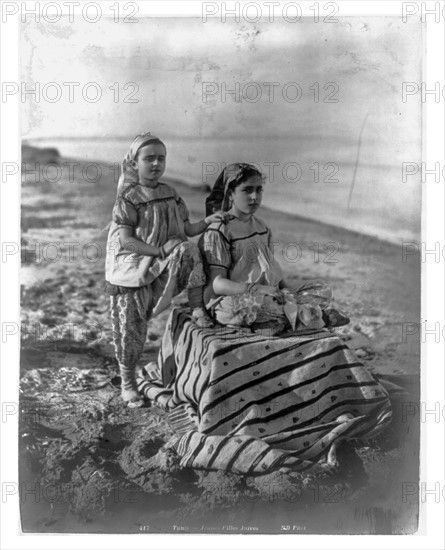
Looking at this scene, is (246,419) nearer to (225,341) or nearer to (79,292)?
(225,341)

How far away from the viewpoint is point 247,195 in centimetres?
589

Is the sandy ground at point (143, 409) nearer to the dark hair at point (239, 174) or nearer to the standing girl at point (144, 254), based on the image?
the standing girl at point (144, 254)

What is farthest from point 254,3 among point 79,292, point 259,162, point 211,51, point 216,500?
point 216,500

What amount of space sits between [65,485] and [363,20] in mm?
3315

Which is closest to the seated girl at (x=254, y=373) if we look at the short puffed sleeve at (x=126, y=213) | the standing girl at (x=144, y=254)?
the standing girl at (x=144, y=254)

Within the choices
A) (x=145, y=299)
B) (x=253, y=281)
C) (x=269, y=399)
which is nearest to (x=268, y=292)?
(x=253, y=281)

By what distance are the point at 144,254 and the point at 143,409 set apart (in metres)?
0.93

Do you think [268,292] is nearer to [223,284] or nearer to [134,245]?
[223,284]

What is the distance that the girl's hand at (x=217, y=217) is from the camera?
19.4 feet

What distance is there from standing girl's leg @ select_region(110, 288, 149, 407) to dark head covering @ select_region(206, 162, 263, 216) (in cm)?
66

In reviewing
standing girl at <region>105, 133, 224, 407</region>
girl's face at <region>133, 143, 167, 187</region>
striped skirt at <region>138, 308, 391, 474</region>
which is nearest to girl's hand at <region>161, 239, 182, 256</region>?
standing girl at <region>105, 133, 224, 407</region>

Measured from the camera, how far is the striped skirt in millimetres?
5586

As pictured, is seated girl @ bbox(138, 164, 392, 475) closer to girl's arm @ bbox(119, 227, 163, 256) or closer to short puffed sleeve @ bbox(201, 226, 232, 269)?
short puffed sleeve @ bbox(201, 226, 232, 269)

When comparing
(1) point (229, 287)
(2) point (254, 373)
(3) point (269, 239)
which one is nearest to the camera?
(2) point (254, 373)
